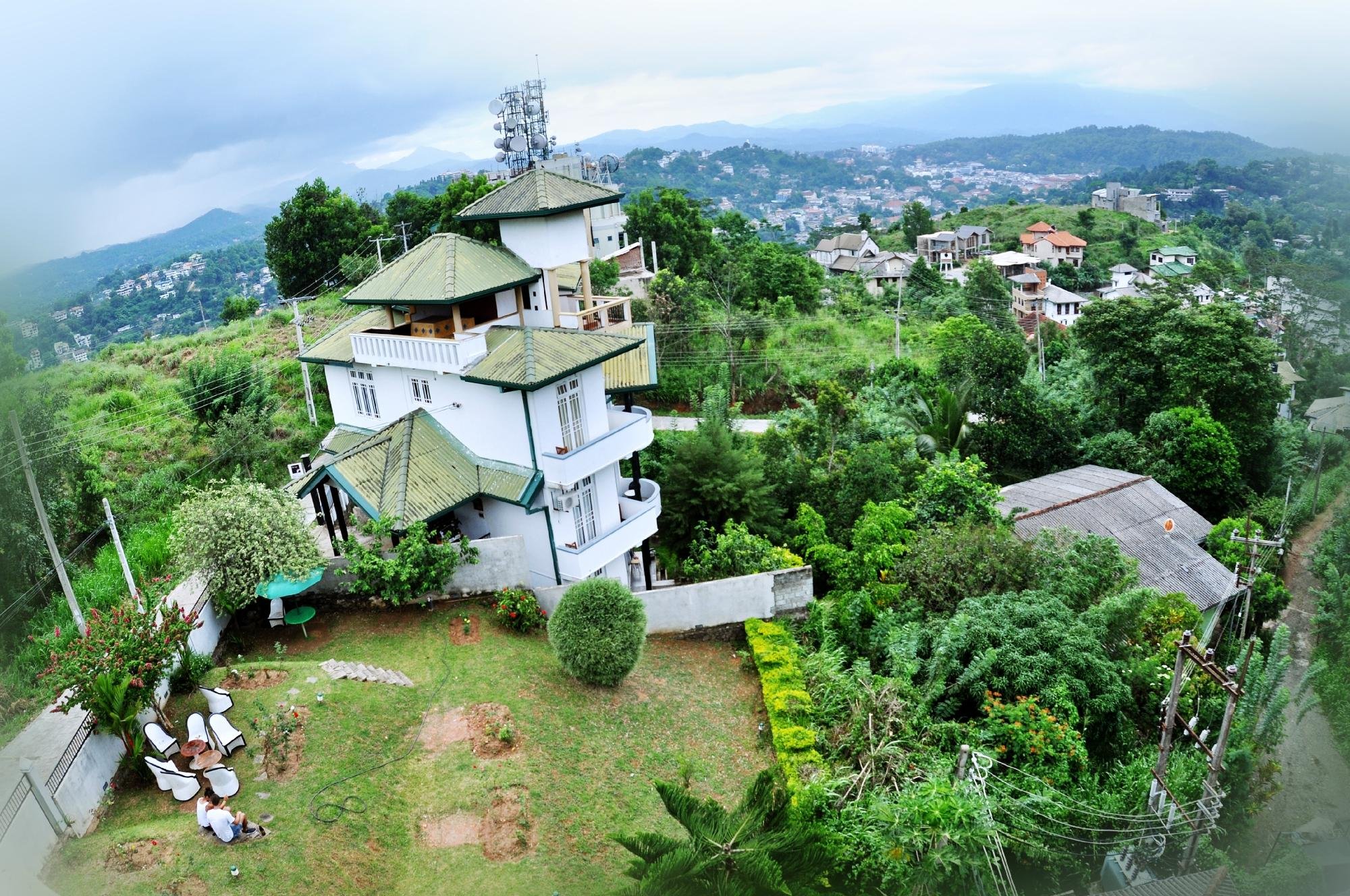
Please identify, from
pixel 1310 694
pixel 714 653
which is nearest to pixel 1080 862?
pixel 1310 694

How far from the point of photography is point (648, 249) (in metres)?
42.4

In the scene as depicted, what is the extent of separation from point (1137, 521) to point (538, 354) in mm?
15111

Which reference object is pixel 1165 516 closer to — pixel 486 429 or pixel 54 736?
pixel 486 429

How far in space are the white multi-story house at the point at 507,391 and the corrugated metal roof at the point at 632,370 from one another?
Result: 0.10ft

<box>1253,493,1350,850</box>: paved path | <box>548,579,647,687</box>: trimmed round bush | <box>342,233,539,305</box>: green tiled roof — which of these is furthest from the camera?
<box>342,233,539,305</box>: green tiled roof

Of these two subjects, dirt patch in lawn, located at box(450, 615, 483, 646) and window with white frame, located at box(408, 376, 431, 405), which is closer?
dirt patch in lawn, located at box(450, 615, 483, 646)

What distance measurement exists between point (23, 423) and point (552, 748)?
355 inches

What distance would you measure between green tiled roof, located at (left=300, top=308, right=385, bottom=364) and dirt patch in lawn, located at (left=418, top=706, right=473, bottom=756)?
313 inches

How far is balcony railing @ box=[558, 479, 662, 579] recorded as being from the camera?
574 inches

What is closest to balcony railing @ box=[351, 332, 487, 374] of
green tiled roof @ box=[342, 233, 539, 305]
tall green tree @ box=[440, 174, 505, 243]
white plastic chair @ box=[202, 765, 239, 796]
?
green tiled roof @ box=[342, 233, 539, 305]

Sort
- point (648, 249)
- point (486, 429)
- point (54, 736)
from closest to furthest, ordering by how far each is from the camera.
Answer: point (54, 736)
point (486, 429)
point (648, 249)

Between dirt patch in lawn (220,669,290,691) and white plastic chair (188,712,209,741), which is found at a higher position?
white plastic chair (188,712,209,741)

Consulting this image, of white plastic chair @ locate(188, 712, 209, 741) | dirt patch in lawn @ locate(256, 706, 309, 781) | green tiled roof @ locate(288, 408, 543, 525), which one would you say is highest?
green tiled roof @ locate(288, 408, 543, 525)

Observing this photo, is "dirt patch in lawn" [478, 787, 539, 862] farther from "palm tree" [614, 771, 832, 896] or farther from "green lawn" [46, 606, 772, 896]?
"palm tree" [614, 771, 832, 896]
